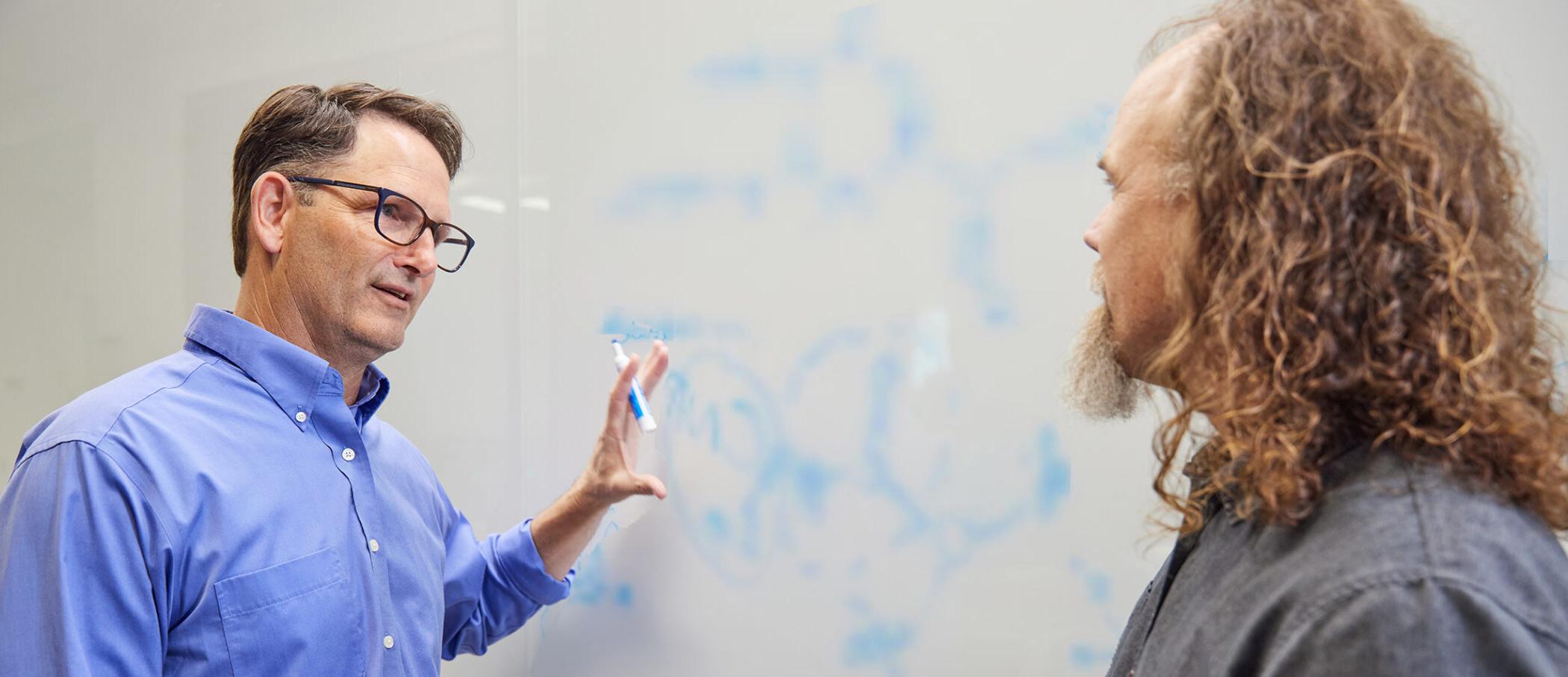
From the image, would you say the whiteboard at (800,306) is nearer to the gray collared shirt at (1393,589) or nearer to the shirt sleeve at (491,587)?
the shirt sleeve at (491,587)

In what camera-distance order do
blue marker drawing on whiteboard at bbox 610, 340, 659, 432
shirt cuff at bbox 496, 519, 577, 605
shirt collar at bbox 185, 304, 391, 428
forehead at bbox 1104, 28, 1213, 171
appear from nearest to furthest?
forehead at bbox 1104, 28, 1213, 171
shirt collar at bbox 185, 304, 391, 428
blue marker drawing on whiteboard at bbox 610, 340, 659, 432
shirt cuff at bbox 496, 519, 577, 605

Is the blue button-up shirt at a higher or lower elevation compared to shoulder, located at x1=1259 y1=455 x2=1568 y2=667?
lower

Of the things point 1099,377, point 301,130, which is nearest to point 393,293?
point 301,130

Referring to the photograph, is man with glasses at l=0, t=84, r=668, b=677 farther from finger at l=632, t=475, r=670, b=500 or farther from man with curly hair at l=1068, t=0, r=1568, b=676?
man with curly hair at l=1068, t=0, r=1568, b=676

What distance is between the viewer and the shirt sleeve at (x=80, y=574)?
2.45 ft

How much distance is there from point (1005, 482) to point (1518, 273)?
53 centimetres

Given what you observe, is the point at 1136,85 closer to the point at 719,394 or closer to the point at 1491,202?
the point at 1491,202

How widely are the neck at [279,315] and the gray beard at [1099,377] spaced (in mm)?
709

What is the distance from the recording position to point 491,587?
115cm

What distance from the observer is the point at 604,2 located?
120 cm

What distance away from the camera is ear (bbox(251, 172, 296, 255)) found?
3.11 ft

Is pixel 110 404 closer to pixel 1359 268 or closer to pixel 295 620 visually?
pixel 295 620

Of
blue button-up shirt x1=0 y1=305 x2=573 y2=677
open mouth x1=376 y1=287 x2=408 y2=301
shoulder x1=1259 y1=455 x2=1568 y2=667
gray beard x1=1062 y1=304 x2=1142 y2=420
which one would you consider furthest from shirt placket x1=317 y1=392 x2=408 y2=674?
shoulder x1=1259 y1=455 x2=1568 y2=667

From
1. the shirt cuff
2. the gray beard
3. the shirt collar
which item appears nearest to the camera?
the gray beard
